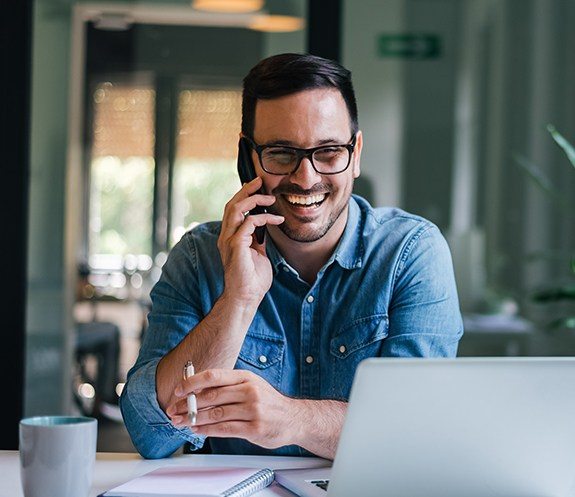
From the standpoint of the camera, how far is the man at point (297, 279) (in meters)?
1.86

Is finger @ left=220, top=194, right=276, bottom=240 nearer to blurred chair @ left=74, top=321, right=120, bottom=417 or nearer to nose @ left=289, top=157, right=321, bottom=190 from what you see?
nose @ left=289, top=157, right=321, bottom=190

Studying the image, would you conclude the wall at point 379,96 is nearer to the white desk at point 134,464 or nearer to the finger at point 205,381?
the white desk at point 134,464

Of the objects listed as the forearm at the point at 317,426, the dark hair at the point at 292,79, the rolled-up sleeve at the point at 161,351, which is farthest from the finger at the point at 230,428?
the dark hair at the point at 292,79

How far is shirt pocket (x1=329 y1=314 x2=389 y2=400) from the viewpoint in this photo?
191 centimetres

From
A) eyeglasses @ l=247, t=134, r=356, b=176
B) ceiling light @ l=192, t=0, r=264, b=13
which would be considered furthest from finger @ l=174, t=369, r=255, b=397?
ceiling light @ l=192, t=0, r=264, b=13

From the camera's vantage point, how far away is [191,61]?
3426 millimetres

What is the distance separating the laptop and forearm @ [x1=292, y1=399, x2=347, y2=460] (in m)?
0.37

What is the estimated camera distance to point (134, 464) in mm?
1635

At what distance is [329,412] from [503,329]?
2.15 metres

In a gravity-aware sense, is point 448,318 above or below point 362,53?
below

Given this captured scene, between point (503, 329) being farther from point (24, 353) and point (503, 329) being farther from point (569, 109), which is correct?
point (24, 353)

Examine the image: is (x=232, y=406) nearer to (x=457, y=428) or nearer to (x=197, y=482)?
(x=197, y=482)

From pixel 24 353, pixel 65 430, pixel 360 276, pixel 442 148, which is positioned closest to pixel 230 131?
pixel 442 148

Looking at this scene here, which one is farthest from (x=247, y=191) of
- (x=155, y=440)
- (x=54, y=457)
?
(x=54, y=457)
